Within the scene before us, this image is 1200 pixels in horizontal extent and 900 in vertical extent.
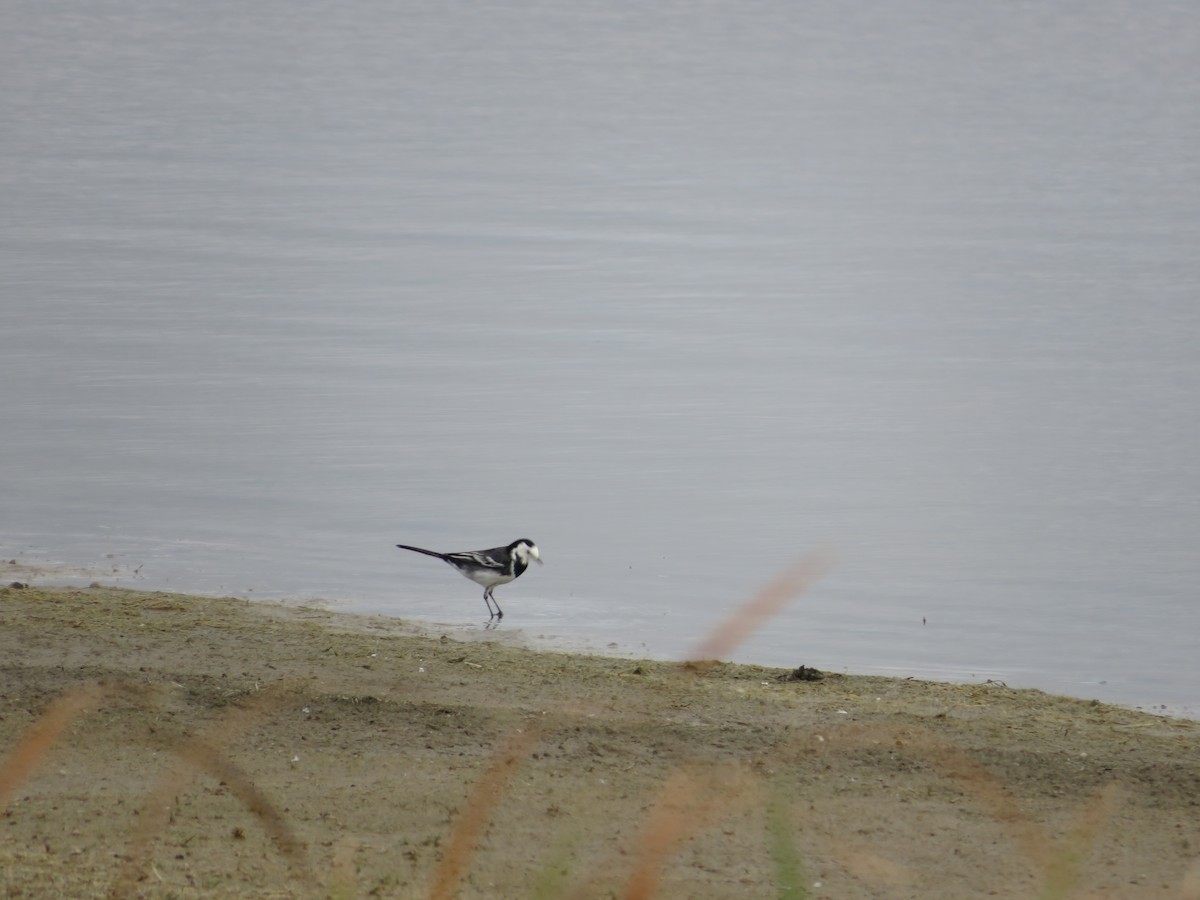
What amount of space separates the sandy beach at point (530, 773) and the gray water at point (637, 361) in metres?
→ 1.29

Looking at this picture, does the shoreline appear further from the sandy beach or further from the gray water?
the sandy beach

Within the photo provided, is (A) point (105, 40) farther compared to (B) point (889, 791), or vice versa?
(A) point (105, 40)

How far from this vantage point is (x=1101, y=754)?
23.9 ft

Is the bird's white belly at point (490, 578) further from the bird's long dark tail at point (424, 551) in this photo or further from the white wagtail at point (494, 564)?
the bird's long dark tail at point (424, 551)

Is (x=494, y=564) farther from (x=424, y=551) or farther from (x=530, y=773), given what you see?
(x=530, y=773)

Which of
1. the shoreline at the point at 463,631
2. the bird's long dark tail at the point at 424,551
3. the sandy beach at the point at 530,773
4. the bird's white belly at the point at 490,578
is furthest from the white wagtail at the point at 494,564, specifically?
the sandy beach at the point at 530,773

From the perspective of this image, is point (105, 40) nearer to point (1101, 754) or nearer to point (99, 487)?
point (99, 487)

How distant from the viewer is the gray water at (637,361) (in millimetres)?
10297

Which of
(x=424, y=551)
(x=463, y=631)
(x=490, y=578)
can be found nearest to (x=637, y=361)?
(x=424, y=551)

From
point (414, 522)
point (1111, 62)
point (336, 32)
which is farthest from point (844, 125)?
point (414, 522)

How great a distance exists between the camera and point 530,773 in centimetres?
679

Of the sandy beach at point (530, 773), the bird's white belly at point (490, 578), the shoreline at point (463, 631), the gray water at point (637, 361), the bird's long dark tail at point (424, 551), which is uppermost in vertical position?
the gray water at point (637, 361)

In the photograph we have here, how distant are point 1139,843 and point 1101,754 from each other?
931 mm

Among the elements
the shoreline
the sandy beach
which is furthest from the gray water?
the sandy beach
